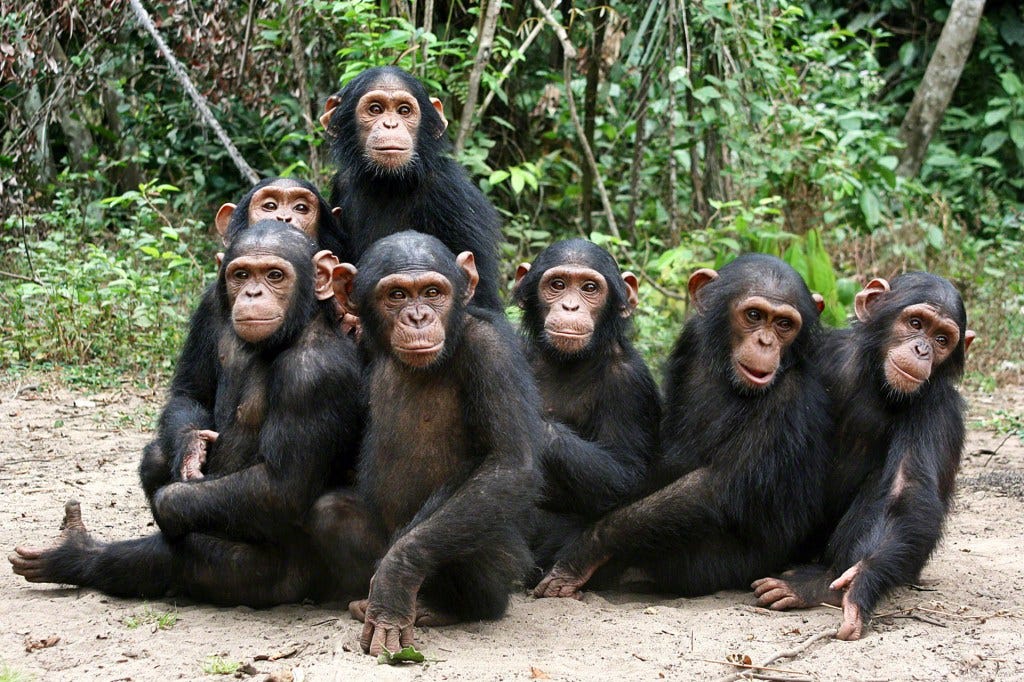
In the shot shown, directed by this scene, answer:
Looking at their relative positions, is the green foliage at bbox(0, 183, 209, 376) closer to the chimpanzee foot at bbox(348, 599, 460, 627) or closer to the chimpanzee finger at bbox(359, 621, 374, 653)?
the chimpanzee foot at bbox(348, 599, 460, 627)

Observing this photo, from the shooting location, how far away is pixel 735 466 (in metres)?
5.79

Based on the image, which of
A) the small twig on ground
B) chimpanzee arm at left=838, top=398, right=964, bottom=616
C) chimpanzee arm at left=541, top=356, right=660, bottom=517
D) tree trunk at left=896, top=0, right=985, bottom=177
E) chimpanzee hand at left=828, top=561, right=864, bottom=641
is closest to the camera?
the small twig on ground

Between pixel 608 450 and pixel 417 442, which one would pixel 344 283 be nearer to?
pixel 417 442

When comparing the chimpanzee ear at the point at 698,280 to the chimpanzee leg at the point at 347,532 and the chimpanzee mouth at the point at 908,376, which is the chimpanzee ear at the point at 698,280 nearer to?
the chimpanzee mouth at the point at 908,376

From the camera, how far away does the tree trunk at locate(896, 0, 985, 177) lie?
14391 mm

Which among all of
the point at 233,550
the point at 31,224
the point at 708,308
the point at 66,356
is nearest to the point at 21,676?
the point at 233,550

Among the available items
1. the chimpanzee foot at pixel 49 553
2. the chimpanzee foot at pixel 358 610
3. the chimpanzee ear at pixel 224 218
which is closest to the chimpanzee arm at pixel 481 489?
the chimpanzee foot at pixel 358 610

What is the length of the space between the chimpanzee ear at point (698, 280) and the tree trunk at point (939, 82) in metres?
9.16

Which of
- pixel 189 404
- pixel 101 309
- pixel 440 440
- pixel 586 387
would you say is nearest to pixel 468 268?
pixel 440 440

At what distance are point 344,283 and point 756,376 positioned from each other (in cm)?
198

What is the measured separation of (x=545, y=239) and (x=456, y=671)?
7599 millimetres

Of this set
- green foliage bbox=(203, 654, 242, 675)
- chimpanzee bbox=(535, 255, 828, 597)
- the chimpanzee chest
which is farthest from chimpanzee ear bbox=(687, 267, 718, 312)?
green foliage bbox=(203, 654, 242, 675)

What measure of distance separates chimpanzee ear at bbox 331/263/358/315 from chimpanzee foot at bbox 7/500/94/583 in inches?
61.4

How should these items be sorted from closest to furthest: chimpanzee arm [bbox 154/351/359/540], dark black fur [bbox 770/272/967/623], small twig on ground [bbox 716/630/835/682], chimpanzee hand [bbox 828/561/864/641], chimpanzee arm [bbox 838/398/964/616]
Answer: small twig on ground [bbox 716/630/835/682]
chimpanzee hand [bbox 828/561/864/641]
chimpanzee arm [bbox 154/351/359/540]
chimpanzee arm [bbox 838/398/964/616]
dark black fur [bbox 770/272/967/623]
